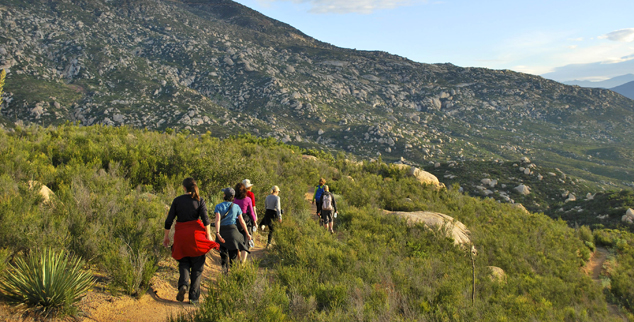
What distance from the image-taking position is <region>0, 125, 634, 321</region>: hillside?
379 cm

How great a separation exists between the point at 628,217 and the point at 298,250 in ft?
81.4

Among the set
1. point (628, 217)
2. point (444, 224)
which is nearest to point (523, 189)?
point (628, 217)

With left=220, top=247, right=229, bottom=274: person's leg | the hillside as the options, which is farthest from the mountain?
left=220, top=247, right=229, bottom=274: person's leg

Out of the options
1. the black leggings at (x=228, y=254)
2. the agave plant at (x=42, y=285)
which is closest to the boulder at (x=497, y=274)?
the black leggings at (x=228, y=254)

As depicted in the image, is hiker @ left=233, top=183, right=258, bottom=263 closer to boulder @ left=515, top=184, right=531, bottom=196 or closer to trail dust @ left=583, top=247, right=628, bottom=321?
trail dust @ left=583, top=247, right=628, bottom=321

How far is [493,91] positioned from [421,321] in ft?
502

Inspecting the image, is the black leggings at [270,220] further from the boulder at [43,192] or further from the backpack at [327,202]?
the boulder at [43,192]

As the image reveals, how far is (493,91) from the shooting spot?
426 feet

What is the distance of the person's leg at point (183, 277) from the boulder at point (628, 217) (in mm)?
26422

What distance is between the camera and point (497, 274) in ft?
23.8

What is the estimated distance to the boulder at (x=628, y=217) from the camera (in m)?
18.4

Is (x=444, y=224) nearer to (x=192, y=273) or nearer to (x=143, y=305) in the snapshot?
(x=192, y=273)

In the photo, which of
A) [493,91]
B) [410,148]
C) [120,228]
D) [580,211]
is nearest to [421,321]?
[120,228]

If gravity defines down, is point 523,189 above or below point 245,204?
below
